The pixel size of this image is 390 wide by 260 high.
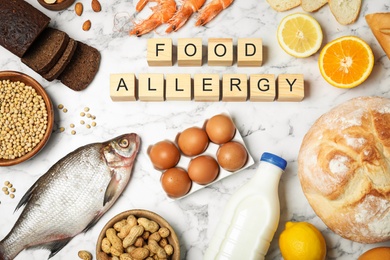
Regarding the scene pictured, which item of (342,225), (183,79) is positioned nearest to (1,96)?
(183,79)

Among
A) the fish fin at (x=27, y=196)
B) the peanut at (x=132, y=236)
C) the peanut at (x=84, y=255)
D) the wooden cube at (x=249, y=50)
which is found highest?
the wooden cube at (x=249, y=50)

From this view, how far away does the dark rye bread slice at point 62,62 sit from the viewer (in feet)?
6.02

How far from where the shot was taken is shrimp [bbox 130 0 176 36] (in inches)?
75.9

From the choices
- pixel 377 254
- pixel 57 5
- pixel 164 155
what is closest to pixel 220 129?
pixel 164 155

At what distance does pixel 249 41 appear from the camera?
6.15 ft

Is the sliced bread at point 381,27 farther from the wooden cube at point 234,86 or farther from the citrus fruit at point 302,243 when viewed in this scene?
the citrus fruit at point 302,243

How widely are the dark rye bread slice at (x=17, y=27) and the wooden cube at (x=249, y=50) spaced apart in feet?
2.23

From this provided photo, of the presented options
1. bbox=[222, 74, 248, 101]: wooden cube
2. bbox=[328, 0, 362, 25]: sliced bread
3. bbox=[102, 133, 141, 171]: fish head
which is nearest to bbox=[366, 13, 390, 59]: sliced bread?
bbox=[328, 0, 362, 25]: sliced bread

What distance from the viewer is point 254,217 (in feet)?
5.61

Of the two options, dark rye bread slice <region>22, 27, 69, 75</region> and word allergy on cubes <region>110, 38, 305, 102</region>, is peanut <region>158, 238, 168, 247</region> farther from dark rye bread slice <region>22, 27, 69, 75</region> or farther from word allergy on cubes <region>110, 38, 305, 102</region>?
dark rye bread slice <region>22, 27, 69, 75</region>

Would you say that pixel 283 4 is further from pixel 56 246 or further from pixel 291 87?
pixel 56 246

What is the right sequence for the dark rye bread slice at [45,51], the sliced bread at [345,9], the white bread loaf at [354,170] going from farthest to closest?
the sliced bread at [345,9] → the dark rye bread slice at [45,51] → the white bread loaf at [354,170]

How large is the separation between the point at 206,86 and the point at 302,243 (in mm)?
609

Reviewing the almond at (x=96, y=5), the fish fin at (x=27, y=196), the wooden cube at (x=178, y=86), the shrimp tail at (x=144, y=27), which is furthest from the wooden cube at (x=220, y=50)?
the fish fin at (x=27, y=196)
